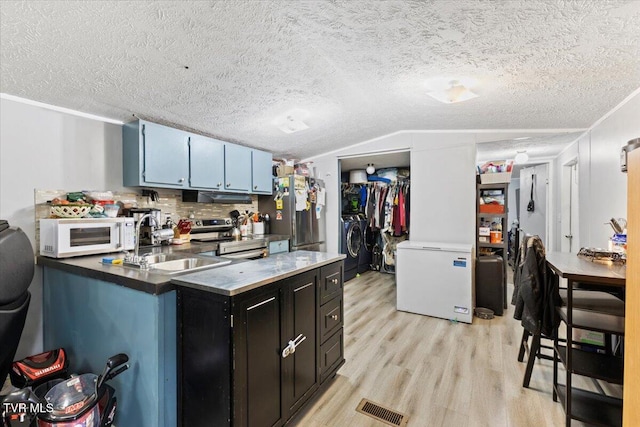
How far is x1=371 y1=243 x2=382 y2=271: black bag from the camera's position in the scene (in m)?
5.68

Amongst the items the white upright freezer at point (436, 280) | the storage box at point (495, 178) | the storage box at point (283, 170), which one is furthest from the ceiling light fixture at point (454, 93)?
the storage box at point (283, 170)

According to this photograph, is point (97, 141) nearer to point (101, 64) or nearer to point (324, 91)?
point (101, 64)

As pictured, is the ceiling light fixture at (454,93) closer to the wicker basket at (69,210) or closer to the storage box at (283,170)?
the storage box at (283,170)

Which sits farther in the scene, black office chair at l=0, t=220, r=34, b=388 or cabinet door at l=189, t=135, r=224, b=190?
cabinet door at l=189, t=135, r=224, b=190

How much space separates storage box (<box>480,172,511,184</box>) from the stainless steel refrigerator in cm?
234

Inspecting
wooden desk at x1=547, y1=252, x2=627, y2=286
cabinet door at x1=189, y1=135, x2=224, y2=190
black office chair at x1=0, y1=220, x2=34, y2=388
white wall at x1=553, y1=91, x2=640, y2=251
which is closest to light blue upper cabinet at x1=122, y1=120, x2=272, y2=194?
cabinet door at x1=189, y1=135, x2=224, y2=190

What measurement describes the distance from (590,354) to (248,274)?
2061mm

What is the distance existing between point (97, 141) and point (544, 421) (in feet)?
13.0

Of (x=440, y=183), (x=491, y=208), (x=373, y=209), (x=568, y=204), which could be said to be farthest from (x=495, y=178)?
(x=373, y=209)

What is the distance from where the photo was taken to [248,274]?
5.04 ft

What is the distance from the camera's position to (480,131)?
3602mm

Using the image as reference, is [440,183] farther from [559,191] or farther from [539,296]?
[559,191]

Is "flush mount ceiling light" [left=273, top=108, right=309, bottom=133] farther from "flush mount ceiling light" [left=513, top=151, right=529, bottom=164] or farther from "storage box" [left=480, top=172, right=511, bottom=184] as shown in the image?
"flush mount ceiling light" [left=513, top=151, right=529, bottom=164]

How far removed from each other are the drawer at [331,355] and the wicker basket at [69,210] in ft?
6.86
